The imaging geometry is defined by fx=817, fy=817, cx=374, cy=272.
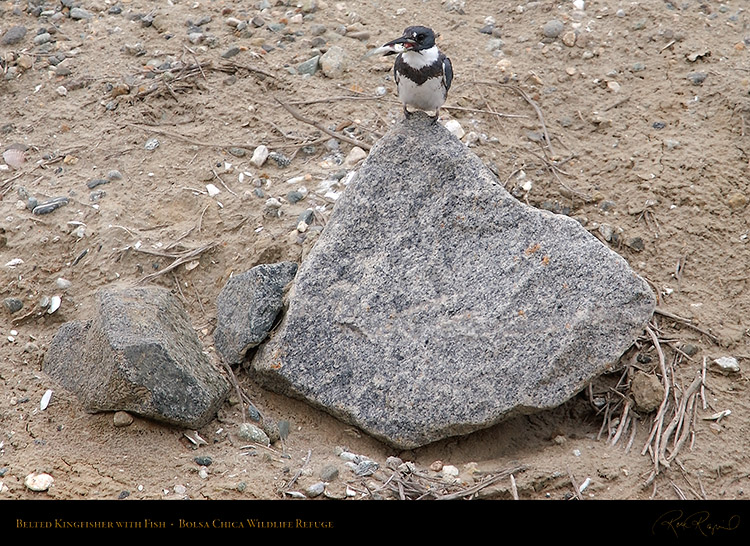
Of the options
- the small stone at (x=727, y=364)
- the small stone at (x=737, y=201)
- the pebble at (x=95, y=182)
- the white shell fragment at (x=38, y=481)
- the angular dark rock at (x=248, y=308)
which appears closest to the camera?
the white shell fragment at (x=38, y=481)

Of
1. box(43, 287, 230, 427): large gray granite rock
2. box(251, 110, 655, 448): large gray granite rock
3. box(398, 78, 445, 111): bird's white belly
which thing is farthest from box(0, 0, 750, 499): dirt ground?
box(398, 78, 445, 111): bird's white belly

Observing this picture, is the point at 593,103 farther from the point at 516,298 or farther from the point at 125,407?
the point at 125,407

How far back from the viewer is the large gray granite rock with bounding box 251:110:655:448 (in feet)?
12.1

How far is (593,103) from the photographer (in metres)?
5.59

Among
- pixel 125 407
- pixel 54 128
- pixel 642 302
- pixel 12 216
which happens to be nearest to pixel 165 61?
pixel 54 128

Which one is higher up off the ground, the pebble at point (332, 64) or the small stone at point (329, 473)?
the pebble at point (332, 64)

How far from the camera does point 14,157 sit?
5332 mm

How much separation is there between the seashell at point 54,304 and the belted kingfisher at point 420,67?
2160mm

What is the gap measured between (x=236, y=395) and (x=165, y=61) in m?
2.99

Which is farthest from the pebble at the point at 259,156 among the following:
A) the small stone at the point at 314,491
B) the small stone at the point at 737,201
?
the small stone at the point at 737,201

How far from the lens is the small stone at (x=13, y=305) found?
14.3 feet

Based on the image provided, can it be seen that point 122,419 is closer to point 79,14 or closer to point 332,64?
point 332,64

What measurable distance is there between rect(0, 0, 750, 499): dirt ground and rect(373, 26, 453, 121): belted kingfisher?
1007mm

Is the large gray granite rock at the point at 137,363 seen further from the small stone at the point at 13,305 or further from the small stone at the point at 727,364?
the small stone at the point at 727,364
